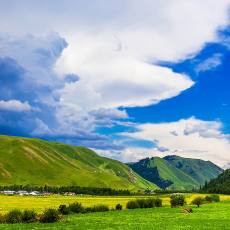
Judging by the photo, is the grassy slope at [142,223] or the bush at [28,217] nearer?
the grassy slope at [142,223]

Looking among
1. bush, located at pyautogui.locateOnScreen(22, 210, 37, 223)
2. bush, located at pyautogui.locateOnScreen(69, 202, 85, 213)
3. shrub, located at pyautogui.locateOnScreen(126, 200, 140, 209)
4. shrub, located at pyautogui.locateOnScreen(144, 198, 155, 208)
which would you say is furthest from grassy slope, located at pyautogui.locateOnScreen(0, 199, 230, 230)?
shrub, located at pyautogui.locateOnScreen(144, 198, 155, 208)

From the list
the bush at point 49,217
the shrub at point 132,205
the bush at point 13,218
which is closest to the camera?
the bush at point 49,217

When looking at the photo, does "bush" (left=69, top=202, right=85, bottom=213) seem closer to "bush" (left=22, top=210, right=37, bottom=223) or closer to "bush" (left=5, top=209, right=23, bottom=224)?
"bush" (left=22, top=210, right=37, bottom=223)

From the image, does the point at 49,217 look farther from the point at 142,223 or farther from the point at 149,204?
the point at 149,204

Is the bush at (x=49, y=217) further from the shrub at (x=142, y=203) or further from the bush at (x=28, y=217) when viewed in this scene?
the shrub at (x=142, y=203)

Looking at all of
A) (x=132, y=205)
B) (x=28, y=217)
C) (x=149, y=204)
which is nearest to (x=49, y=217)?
(x=28, y=217)

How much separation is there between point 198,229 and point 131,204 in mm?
79649

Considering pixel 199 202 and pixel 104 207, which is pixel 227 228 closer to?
pixel 104 207

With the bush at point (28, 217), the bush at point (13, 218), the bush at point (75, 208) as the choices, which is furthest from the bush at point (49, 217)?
the bush at point (75, 208)

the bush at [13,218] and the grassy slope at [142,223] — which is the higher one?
the bush at [13,218]

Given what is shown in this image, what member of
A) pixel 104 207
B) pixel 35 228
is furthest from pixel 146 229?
pixel 104 207

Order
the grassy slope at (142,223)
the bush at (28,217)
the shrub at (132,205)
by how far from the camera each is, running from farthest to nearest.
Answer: the shrub at (132,205)
the bush at (28,217)
the grassy slope at (142,223)

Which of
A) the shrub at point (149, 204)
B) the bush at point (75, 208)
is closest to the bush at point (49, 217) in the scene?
the bush at point (75, 208)

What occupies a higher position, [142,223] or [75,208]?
[75,208]
